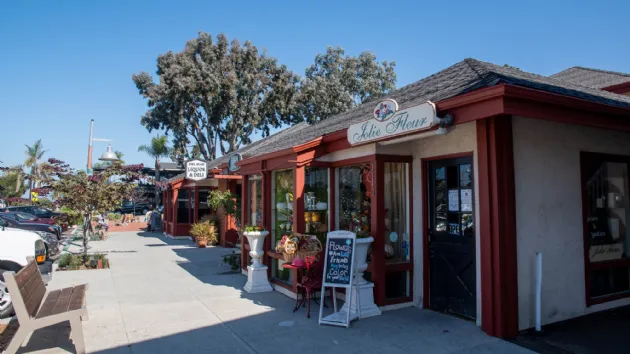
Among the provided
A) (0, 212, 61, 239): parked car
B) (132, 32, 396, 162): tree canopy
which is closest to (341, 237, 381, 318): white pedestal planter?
(0, 212, 61, 239): parked car

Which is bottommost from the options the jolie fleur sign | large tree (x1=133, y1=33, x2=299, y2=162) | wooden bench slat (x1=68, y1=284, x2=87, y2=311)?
wooden bench slat (x1=68, y1=284, x2=87, y2=311)

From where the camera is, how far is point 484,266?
500 centimetres

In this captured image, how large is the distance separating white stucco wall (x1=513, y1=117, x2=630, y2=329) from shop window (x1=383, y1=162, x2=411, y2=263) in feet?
5.61

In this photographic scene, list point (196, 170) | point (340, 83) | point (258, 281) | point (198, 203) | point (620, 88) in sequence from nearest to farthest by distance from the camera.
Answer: point (258, 281), point (620, 88), point (196, 170), point (198, 203), point (340, 83)

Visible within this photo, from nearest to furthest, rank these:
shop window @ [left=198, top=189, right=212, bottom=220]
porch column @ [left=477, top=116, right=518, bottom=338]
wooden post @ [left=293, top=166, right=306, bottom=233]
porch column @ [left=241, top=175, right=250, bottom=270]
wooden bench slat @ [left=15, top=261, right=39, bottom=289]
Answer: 1. wooden bench slat @ [left=15, top=261, right=39, bottom=289]
2. porch column @ [left=477, top=116, right=518, bottom=338]
3. wooden post @ [left=293, top=166, right=306, bottom=233]
4. porch column @ [left=241, top=175, right=250, bottom=270]
5. shop window @ [left=198, top=189, right=212, bottom=220]

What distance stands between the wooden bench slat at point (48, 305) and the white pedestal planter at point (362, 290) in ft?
11.7

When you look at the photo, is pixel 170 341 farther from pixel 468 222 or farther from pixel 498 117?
pixel 498 117

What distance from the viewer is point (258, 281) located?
784 centimetres

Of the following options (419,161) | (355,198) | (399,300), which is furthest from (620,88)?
(399,300)

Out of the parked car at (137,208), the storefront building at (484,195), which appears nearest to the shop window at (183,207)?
the storefront building at (484,195)

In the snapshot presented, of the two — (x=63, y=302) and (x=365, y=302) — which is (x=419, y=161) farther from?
(x=63, y=302)

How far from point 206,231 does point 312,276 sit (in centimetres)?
961

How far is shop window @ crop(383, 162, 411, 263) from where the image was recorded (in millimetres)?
6465

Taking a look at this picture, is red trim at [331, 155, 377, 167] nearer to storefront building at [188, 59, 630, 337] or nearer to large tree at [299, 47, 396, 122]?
storefront building at [188, 59, 630, 337]
